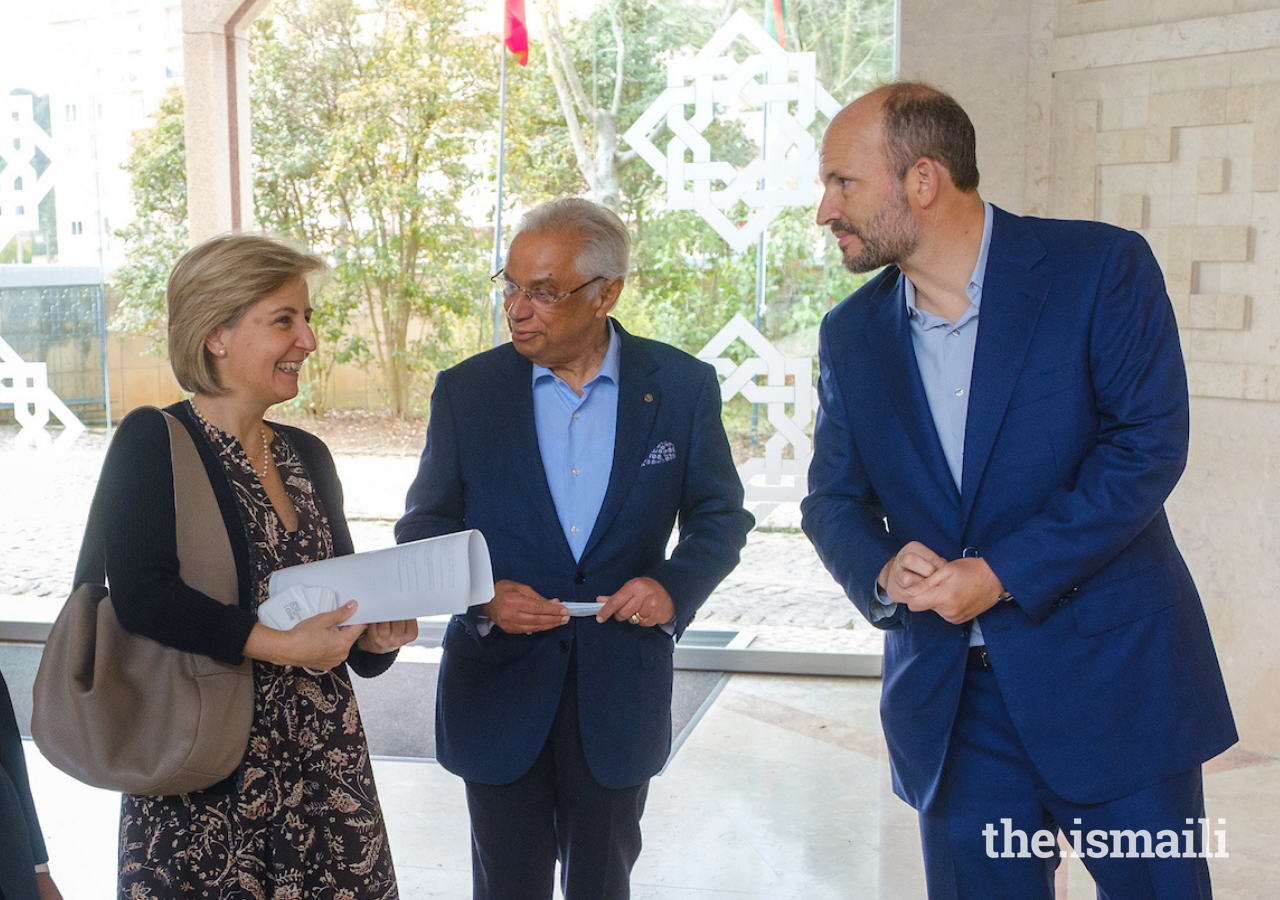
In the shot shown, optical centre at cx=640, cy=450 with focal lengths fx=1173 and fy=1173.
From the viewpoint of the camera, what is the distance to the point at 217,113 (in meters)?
6.11

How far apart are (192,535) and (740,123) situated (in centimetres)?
386

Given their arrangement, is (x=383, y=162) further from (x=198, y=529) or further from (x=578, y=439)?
(x=198, y=529)

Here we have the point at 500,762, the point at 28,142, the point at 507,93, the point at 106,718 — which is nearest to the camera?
the point at 106,718

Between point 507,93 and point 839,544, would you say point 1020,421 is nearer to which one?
point 839,544

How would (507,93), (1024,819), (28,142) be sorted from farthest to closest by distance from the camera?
(28,142)
(507,93)
(1024,819)

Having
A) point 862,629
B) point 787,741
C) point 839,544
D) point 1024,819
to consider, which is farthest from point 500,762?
point 862,629

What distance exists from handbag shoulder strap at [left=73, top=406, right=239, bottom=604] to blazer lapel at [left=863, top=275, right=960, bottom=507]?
1219 mm

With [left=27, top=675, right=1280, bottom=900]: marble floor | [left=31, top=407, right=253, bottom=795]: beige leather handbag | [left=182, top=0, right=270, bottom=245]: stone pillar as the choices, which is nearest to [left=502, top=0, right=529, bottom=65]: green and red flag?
[left=182, top=0, right=270, bottom=245]: stone pillar

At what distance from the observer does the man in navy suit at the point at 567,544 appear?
7.80 ft

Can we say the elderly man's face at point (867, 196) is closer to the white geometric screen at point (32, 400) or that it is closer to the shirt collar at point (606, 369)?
the shirt collar at point (606, 369)

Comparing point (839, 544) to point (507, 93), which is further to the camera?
point (507, 93)

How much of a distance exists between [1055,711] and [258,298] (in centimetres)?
161

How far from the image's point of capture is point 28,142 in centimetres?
621

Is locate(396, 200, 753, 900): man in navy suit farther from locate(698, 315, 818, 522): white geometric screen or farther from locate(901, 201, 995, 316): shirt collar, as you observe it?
locate(698, 315, 818, 522): white geometric screen
